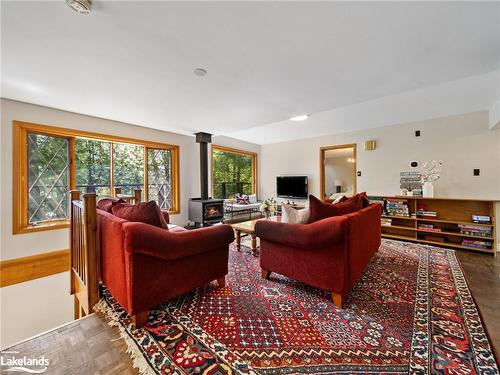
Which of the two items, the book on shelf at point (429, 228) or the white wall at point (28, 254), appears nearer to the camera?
the white wall at point (28, 254)

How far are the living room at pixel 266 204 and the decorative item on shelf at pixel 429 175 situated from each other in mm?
30

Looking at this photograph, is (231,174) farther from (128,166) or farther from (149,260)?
(149,260)

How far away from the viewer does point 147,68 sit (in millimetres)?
2047

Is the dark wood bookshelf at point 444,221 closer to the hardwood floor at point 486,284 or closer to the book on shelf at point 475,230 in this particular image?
the book on shelf at point 475,230

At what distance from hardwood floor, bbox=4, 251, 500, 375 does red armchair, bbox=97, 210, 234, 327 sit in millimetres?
208

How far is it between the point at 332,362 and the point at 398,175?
13.5 feet

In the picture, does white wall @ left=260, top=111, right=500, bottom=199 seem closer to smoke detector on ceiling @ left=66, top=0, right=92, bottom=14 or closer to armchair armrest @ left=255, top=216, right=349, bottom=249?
armchair armrest @ left=255, top=216, right=349, bottom=249

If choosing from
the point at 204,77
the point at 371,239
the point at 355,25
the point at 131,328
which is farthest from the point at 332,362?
the point at 204,77

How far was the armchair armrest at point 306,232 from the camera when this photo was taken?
1.70 m

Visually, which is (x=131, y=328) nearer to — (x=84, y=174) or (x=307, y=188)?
(x=84, y=174)

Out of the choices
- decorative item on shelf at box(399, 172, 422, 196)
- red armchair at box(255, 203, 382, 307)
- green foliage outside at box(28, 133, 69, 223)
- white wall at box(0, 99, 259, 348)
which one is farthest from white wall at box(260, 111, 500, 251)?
white wall at box(0, 99, 259, 348)

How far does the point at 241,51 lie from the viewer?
1.79 meters

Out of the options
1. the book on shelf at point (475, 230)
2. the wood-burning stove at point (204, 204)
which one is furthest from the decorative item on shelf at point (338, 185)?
the wood-burning stove at point (204, 204)

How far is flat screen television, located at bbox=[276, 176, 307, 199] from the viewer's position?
5.78 metres
